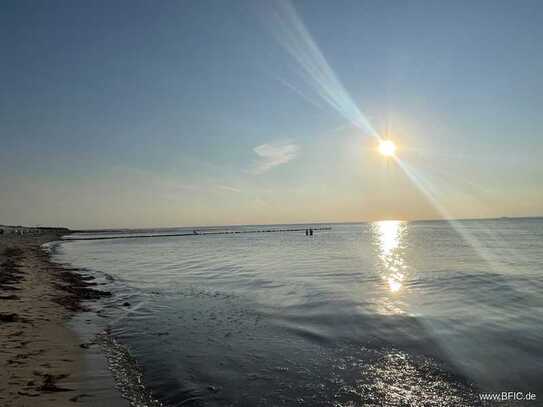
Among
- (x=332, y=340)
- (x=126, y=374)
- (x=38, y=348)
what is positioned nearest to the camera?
(x=126, y=374)

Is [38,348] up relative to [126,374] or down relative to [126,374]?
up

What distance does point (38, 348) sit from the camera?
921 centimetres

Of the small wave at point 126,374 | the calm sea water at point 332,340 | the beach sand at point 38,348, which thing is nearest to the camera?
the beach sand at point 38,348

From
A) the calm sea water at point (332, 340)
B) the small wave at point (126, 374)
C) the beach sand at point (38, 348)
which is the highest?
the beach sand at point (38, 348)

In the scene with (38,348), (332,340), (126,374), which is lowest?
(332,340)

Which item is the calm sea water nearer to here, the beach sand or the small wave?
the small wave

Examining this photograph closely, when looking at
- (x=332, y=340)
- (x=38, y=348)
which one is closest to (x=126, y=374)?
(x=38, y=348)

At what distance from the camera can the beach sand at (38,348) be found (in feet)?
21.9

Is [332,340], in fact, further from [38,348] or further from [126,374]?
[38,348]

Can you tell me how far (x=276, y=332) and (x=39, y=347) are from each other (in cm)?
729

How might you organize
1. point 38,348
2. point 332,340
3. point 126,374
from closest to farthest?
point 126,374, point 38,348, point 332,340

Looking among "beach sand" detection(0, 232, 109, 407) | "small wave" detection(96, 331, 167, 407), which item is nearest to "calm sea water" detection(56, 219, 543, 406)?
"small wave" detection(96, 331, 167, 407)

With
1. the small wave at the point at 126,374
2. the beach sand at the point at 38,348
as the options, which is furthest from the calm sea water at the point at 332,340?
the beach sand at the point at 38,348

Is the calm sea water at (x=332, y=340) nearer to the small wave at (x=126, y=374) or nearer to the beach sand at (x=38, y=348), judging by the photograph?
the small wave at (x=126, y=374)
